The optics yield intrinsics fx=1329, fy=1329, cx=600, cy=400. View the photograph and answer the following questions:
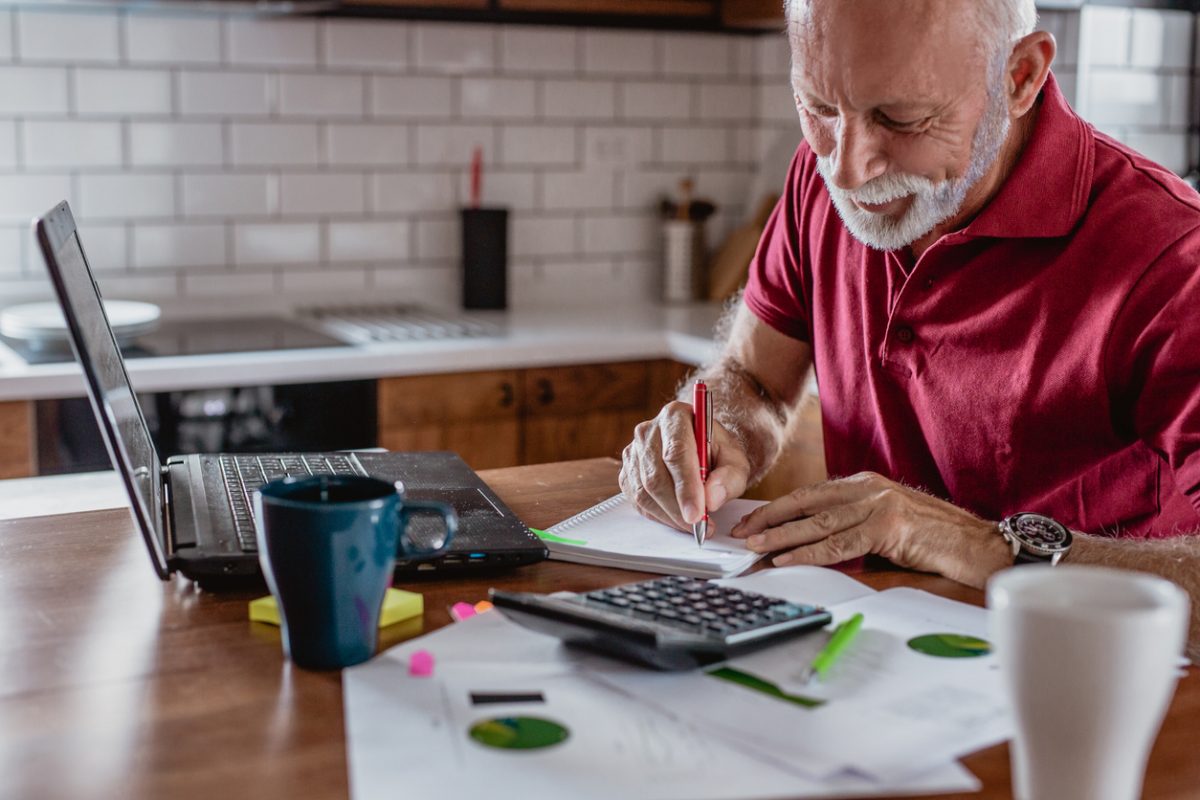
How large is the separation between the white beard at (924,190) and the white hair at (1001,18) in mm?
49

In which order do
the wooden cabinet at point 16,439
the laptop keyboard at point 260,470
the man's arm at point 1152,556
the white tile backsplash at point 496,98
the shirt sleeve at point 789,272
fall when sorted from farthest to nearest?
the white tile backsplash at point 496,98
the wooden cabinet at point 16,439
the shirt sleeve at point 789,272
the laptop keyboard at point 260,470
the man's arm at point 1152,556

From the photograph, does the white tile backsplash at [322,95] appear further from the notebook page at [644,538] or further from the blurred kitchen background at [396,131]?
the notebook page at [644,538]

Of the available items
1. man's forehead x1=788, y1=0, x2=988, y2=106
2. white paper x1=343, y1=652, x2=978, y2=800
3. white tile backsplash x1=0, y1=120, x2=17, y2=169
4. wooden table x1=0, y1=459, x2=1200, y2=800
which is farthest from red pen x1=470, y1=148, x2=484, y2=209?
white paper x1=343, y1=652, x2=978, y2=800

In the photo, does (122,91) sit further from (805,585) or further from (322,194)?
(805,585)

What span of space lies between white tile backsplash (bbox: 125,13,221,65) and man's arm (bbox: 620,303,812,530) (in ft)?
4.76

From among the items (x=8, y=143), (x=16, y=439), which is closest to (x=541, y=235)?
(x=8, y=143)

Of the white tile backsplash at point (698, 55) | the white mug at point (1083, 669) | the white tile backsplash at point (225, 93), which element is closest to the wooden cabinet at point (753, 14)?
the white tile backsplash at point (698, 55)

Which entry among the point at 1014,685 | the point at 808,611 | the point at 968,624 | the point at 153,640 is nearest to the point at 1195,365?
the point at 968,624

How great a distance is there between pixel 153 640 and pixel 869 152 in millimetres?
883

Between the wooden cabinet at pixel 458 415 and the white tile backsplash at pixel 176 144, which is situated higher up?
the white tile backsplash at pixel 176 144

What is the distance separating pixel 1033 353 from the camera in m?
1.51

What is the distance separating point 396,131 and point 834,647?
237 centimetres

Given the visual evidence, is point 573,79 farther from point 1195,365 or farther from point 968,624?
point 968,624

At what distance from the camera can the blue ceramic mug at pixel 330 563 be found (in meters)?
0.92
